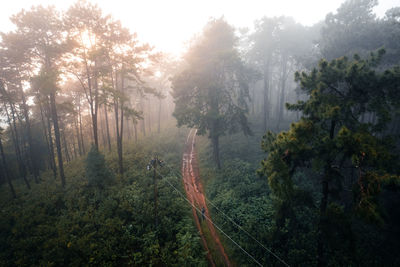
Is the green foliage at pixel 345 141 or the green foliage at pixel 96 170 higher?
the green foliage at pixel 345 141

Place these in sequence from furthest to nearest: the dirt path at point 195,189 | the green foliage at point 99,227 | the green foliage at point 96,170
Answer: the green foliage at point 96,170
the dirt path at point 195,189
the green foliage at point 99,227

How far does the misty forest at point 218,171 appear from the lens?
6688mm

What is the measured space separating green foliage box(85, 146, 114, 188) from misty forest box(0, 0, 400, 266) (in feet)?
0.36

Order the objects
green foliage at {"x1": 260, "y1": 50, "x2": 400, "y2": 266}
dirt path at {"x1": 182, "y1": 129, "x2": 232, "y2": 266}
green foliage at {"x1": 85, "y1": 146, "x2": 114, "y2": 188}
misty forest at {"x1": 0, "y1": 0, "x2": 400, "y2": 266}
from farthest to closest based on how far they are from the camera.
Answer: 1. green foliage at {"x1": 85, "y1": 146, "x2": 114, "y2": 188}
2. dirt path at {"x1": 182, "y1": 129, "x2": 232, "y2": 266}
3. misty forest at {"x1": 0, "y1": 0, "x2": 400, "y2": 266}
4. green foliage at {"x1": 260, "y1": 50, "x2": 400, "y2": 266}

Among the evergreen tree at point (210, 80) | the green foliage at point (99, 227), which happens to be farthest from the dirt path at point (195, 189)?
the evergreen tree at point (210, 80)

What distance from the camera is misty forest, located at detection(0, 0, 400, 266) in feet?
21.9

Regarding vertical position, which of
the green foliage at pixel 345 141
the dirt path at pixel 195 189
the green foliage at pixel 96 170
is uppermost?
the green foliage at pixel 345 141

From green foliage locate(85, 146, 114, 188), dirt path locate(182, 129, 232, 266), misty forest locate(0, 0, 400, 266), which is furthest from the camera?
green foliage locate(85, 146, 114, 188)

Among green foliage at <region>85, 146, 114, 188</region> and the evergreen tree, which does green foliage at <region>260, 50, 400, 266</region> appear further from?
green foliage at <region>85, 146, 114, 188</region>

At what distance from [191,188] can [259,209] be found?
6670 mm

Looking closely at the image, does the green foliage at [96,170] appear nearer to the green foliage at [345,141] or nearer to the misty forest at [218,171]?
the misty forest at [218,171]

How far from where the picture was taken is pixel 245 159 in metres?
20.6

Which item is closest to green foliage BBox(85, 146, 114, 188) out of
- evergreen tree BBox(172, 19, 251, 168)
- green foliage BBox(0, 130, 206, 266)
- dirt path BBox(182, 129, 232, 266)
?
green foliage BBox(0, 130, 206, 266)

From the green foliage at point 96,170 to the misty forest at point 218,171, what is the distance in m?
0.11
